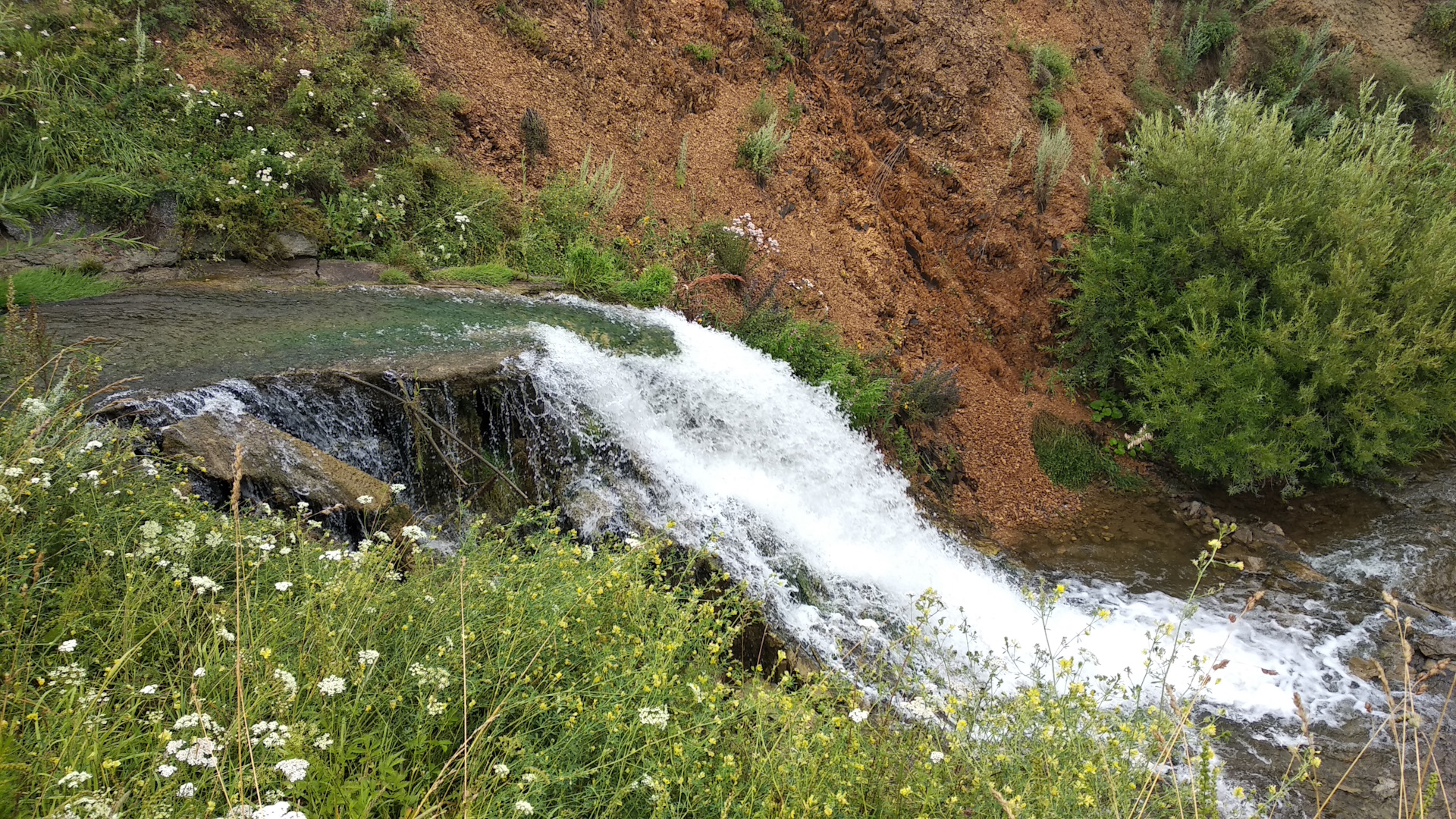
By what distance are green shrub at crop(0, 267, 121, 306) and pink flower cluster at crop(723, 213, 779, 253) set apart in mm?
5939

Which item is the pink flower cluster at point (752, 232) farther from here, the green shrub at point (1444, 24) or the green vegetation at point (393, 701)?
the green shrub at point (1444, 24)

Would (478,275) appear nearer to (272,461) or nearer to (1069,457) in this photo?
(272,461)

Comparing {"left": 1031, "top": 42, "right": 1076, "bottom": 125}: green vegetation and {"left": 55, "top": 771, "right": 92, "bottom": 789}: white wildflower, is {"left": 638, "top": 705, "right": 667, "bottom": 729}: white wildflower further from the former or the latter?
{"left": 1031, "top": 42, "right": 1076, "bottom": 125}: green vegetation

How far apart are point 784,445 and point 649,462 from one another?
1.52m

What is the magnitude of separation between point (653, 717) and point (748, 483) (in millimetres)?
3669

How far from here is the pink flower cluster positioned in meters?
9.07

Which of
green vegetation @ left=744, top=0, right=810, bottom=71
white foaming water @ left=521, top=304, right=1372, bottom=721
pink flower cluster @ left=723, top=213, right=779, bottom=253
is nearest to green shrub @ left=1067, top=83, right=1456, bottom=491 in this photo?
white foaming water @ left=521, top=304, right=1372, bottom=721

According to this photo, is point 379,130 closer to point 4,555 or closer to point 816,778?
point 4,555

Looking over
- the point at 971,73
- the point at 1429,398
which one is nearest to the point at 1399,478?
the point at 1429,398

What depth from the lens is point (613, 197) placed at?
8.50 m

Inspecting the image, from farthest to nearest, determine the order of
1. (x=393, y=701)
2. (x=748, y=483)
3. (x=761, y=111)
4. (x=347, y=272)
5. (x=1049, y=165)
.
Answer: (x=1049, y=165), (x=761, y=111), (x=347, y=272), (x=748, y=483), (x=393, y=701)

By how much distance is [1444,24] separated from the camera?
13320 millimetres

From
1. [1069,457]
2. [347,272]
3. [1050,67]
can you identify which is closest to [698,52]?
[1050,67]

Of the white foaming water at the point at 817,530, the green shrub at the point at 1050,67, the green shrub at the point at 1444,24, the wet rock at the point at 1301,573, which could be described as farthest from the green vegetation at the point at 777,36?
the green shrub at the point at 1444,24
